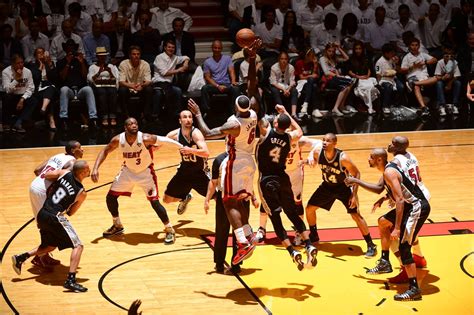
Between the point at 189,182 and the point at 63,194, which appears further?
the point at 189,182

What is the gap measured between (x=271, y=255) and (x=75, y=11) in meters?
9.31

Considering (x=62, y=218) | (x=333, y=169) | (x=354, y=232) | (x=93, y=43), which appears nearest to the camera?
(x=62, y=218)

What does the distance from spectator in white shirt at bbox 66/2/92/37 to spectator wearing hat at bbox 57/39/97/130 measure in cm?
89

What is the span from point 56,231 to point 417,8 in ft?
41.5

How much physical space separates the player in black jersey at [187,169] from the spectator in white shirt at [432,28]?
9.62 meters

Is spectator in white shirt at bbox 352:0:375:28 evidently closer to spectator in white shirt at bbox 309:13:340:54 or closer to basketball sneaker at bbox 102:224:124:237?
spectator in white shirt at bbox 309:13:340:54

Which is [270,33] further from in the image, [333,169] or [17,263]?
[17,263]

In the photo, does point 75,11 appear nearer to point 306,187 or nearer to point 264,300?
point 306,187

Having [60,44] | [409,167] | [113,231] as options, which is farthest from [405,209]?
[60,44]

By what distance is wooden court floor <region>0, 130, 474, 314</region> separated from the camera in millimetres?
9328

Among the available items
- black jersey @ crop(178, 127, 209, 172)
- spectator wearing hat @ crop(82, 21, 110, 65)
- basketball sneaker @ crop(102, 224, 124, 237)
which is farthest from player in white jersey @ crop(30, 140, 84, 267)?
spectator wearing hat @ crop(82, 21, 110, 65)

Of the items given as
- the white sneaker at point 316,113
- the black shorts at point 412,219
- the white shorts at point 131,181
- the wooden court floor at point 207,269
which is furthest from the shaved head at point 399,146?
the white sneaker at point 316,113

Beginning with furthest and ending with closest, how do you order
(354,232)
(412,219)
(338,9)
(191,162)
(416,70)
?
(338,9), (416,70), (191,162), (354,232), (412,219)

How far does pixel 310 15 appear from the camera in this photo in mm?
19422
